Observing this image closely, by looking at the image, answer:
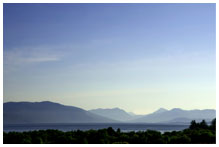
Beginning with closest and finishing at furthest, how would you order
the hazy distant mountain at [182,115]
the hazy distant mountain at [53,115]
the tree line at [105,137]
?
the tree line at [105,137], the hazy distant mountain at [182,115], the hazy distant mountain at [53,115]

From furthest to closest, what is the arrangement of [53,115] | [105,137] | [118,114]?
[53,115], [118,114], [105,137]

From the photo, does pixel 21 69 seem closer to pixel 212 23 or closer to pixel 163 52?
pixel 163 52

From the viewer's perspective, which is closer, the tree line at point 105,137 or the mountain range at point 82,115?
the tree line at point 105,137

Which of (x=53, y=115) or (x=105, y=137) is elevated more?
(x=53, y=115)

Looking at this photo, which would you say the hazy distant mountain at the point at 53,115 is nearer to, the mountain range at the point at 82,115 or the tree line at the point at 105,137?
the mountain range at the point at 82,115

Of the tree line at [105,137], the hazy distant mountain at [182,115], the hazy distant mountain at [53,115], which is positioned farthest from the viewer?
the hazy distant mountain at [53,115]

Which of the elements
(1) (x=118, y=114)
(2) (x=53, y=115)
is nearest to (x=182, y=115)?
(1) (x=118, y=114)

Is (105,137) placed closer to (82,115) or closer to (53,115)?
(82,115)

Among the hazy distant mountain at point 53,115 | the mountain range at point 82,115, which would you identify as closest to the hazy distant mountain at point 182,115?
the mountain range at point 82,115
